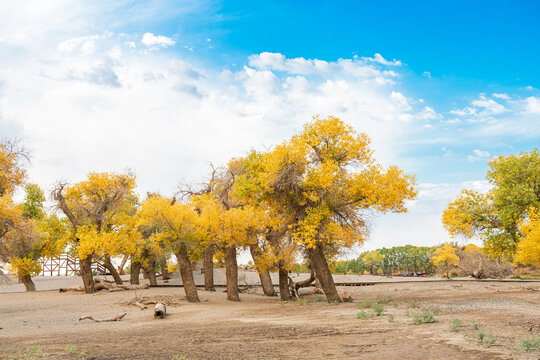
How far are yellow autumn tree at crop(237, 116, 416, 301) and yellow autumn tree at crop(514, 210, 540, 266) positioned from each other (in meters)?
7.76

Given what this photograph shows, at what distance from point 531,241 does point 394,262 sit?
64.7m

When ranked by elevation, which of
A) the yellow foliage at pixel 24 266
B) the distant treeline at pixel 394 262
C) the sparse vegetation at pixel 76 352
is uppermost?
the yellow foliage at pixel 24 266

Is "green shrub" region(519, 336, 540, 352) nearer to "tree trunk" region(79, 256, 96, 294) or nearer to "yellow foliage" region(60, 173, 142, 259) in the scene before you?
"yellow foliage" region(60, 173, 142, 259)

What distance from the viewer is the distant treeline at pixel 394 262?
264 ft

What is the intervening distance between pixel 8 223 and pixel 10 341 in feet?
35.8

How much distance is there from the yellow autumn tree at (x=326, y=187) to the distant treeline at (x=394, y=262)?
6110 cm

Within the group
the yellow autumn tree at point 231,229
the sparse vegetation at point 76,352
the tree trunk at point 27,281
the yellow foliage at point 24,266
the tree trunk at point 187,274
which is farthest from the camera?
the tree trunk at point 27,281

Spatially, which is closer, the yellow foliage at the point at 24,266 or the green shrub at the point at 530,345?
the green shrub at the point at 530,345

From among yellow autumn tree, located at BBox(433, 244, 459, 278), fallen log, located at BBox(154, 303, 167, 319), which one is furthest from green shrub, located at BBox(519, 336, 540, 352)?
yellow autumn tree, located at BBox(433, 244, 459, 278)

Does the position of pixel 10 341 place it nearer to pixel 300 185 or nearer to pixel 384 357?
pixel 384 357

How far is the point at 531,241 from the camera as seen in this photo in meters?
22.2

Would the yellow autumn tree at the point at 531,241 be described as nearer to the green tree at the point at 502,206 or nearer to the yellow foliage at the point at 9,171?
the green tree at the point at 502,206

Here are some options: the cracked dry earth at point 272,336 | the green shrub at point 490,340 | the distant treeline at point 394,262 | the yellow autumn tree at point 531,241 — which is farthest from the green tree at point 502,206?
the distant treeline at point 394,262

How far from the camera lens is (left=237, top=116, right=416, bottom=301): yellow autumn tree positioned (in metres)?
20.2
